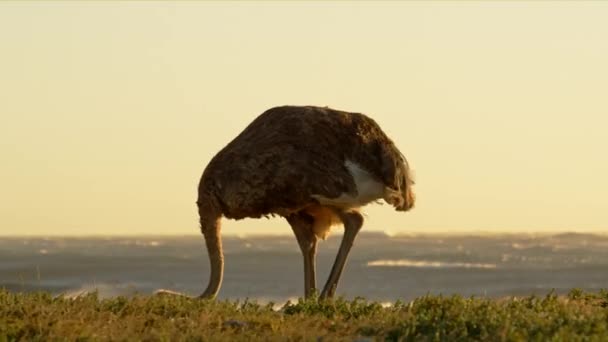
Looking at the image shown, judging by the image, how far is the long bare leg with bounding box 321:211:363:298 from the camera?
19013 millimetres

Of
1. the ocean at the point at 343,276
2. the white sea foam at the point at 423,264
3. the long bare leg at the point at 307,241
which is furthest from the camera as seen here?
the white sea foam at the point at 423,264

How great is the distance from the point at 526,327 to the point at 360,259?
2023 inches

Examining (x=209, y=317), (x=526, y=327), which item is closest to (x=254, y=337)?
(x=209, y=317)

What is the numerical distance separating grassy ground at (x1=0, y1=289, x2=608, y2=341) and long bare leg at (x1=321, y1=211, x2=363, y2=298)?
6.67 feet

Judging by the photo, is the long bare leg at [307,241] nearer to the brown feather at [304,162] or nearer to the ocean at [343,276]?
the brown feather at [304,162]

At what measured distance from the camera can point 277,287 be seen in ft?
149

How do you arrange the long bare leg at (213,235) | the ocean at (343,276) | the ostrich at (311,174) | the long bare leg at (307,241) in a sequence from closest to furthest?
the ostrich at (311,174)
the long bare leg at (307,241)
the long bare leg at (213,235)
the ocean at (343,276)

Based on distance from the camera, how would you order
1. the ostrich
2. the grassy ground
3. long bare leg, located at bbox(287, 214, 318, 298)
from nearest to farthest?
1. the grassy ground
2. the ostrich
3. long bare leg, located at bbox(287, 214, 318, 298)

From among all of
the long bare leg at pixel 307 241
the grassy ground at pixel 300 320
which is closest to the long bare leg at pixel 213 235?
the long bare leg at pixel 307 241

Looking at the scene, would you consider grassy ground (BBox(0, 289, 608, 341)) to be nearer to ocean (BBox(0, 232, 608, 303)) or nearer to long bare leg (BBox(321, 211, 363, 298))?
long bare leg (BBox(321, 211, 363, 298))

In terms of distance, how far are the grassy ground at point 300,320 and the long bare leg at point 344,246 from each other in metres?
2.03

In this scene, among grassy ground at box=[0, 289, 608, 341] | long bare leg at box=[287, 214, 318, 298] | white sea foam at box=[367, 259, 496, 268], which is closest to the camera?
grassy ground at box=[0, 289, 608, 341]

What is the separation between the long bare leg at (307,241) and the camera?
19625 mm

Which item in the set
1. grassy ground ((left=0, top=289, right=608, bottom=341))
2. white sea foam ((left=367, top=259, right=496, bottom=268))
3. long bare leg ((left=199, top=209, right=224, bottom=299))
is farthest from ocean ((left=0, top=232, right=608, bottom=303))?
grassy ground ((left=0, top=289, right=608, bottom=341))
